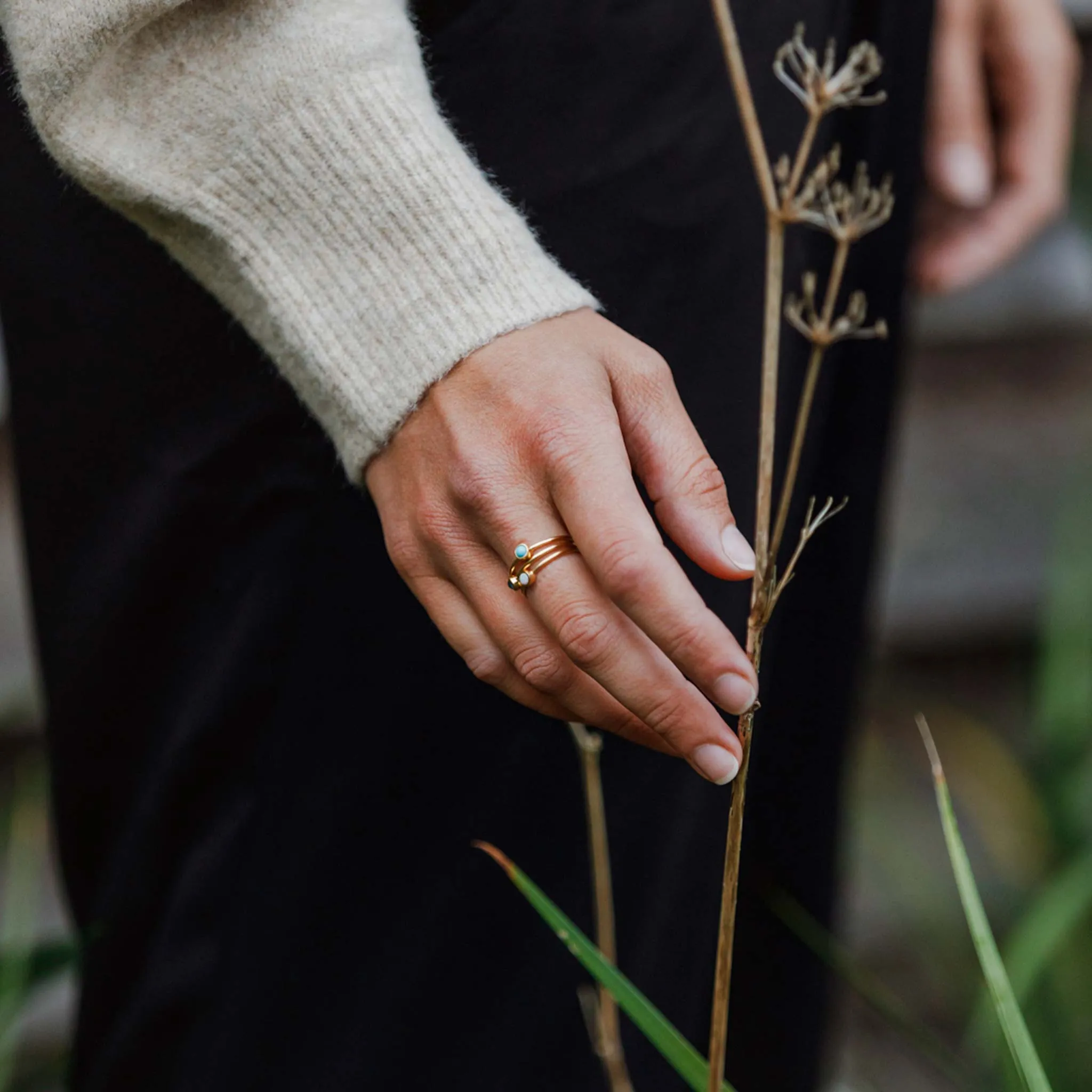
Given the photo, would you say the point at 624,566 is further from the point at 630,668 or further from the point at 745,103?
the point at 745,103

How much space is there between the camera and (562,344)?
438mm

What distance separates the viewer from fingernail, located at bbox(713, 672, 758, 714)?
1.26 ft

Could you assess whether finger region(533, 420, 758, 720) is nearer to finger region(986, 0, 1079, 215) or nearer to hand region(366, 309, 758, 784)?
hand region(366, 309, 758, 784)

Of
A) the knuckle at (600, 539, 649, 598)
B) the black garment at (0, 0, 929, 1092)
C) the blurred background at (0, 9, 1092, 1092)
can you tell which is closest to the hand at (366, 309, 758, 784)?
the knuckle at (600, 539, 649, 598)

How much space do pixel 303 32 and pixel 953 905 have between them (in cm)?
129

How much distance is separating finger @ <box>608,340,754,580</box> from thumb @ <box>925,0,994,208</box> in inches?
21.6

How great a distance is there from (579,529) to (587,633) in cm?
4

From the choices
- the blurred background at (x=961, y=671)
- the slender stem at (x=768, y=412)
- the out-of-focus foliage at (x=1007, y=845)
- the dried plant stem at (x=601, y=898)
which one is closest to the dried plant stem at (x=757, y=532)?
the slender stem at (x=768, y=412)

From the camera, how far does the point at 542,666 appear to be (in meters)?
0.43

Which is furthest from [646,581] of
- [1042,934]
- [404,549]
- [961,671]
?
[961,671]

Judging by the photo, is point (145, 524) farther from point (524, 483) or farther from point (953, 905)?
point (953, 905)

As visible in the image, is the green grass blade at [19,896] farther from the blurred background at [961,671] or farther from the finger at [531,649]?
the finger at [531,649]

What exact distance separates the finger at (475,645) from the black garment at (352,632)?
179 mm

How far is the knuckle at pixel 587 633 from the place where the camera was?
0.41m
